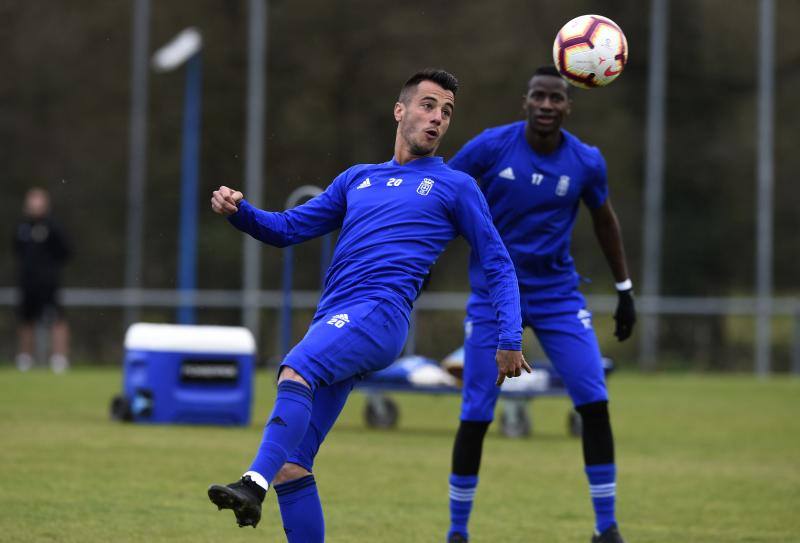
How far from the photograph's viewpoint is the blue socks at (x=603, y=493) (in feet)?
25.1

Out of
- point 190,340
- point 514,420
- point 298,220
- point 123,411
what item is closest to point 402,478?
point 514,420

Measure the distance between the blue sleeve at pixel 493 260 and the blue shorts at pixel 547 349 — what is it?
1657 mm

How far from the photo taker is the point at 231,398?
44.8 feet

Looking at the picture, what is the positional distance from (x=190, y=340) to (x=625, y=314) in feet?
19.8

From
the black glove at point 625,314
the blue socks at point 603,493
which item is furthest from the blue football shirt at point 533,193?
the blue socks at point 603,493

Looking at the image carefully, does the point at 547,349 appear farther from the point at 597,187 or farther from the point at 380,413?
the point at 380,413

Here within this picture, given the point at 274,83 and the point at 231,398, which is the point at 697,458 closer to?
the point at 231,398

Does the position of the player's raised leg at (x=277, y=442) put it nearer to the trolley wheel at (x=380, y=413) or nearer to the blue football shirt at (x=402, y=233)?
the blue football shirt at (x=402, y=233)

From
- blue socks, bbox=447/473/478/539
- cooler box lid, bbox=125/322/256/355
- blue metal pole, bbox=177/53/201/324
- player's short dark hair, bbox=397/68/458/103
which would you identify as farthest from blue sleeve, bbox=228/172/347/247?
blue metal pole, bbox=177/53/201/324

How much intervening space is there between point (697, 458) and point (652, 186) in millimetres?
13079

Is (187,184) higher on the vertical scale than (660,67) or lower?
lower

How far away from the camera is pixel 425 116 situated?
20.6 ft

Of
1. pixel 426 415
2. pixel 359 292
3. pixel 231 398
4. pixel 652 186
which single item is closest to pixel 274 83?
pixel 652 186

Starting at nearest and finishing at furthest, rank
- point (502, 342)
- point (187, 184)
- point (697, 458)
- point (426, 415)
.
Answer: point (502, 342), point (697, 458), point (426, 415), point (187, 184)
